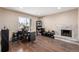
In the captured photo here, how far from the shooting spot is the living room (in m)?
4.15

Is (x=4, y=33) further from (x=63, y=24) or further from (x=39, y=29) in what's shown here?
(x=39, y=29)

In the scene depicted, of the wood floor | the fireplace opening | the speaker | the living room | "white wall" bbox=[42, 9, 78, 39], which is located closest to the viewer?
the speaker

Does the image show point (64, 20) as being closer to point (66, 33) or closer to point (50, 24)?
point (66, 33)

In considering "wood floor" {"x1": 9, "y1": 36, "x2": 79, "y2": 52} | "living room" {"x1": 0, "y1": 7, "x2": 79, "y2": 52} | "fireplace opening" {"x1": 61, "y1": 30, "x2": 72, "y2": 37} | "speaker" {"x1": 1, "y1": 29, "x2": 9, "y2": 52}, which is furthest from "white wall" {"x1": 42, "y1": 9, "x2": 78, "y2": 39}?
"speaker" {"x1": 1, "y1": 29, "x2": 9, "y2": 52}

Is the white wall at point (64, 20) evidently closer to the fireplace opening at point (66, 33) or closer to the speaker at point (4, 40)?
the fireplace opening at point (66, 33)

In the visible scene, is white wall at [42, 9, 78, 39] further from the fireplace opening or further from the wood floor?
the wood floor

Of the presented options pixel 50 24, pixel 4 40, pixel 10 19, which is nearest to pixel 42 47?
pixel 4 40

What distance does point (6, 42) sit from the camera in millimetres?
3473

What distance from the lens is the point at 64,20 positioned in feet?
19.1

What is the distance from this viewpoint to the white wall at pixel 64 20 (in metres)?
5.22

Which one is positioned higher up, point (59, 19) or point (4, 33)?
point (59, 19)

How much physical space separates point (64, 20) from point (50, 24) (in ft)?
4.82
